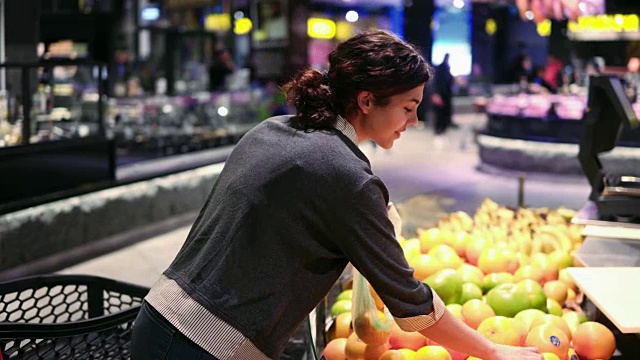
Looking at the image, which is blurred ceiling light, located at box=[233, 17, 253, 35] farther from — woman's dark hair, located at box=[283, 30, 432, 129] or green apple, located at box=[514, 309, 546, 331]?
woman's dark hair, located at box=[283, 30, 432, 129]

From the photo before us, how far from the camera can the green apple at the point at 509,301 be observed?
2.54 meters

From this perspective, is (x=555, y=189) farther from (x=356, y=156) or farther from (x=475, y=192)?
(x=356, y=156)

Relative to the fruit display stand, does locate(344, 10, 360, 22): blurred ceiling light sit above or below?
above

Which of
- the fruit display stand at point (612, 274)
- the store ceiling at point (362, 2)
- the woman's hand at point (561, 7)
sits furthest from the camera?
the store ceiling at point (362, 2)

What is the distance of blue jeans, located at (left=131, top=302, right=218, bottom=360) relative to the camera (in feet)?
5.70

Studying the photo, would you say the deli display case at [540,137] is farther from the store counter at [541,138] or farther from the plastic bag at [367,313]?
the plastic bag at [367,313]

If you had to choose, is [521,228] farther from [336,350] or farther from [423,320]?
[423,320]

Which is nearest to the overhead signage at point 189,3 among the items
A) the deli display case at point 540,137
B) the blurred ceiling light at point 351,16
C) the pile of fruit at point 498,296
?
the deli display case at point 540,137

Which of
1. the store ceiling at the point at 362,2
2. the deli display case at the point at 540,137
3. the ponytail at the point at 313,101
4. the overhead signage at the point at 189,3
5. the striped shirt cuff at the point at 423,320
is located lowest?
the deli display case at the point at 540,137

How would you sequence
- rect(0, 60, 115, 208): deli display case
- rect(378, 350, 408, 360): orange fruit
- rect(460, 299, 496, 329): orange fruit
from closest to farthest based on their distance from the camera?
rect(378, 350, 408, 360): orange fruit, rect(460, 299, 496, 329): orange fruit, rect(0, 60, 115, 208): deli display case

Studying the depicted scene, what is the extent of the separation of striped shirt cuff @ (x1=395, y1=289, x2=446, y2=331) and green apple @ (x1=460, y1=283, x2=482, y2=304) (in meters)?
0.91

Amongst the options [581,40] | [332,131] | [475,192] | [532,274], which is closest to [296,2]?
[475,192]

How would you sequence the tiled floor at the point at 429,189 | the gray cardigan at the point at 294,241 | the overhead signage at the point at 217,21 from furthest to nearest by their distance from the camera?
the overhead signage at the point at 217,21 < the tiled floor at the point at 429,189 < the gray cardigan at the point at 294,241

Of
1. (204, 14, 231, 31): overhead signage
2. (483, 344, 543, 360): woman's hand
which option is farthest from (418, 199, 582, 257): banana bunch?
(204, 14, 231, 31): overhead signage
